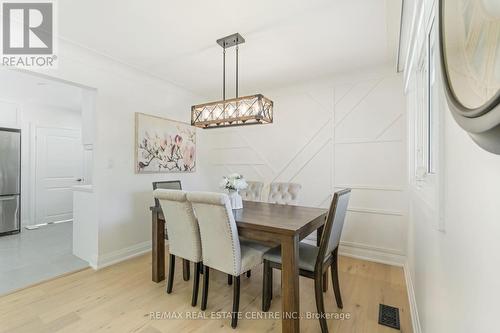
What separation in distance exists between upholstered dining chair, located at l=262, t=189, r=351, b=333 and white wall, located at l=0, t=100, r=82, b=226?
518 centimetres

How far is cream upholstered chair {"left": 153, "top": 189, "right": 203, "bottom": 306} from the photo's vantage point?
1993 mm

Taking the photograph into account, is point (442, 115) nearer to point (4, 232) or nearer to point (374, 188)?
point (374, 188)

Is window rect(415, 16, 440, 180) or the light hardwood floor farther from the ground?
window rect(415, 16, 440, 180)

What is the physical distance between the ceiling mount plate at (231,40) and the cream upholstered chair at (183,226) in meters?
1.62

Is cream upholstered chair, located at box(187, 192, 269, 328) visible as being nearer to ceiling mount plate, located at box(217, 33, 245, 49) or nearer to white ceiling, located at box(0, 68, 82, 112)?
ceiling mount plate, located at box(217, 33, 245, 49)

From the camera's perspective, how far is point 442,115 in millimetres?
1027

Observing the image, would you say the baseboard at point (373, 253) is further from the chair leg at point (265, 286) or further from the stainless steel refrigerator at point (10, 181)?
the stainless steel refrigerator at point (10, 181)

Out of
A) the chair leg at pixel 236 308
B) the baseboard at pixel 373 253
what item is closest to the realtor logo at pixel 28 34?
the chair leg at pixel 236 308

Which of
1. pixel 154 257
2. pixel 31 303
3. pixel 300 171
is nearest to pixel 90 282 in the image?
pixel 31 303

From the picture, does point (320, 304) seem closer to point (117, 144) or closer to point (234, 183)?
point (234, 183)

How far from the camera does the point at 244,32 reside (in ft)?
7.59

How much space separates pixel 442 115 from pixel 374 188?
2294 mm

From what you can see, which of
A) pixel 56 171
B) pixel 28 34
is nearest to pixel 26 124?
pixel 56 171

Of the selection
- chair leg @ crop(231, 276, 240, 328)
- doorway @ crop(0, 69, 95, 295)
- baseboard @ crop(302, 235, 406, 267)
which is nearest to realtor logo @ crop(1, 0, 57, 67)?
doorway @ crop(0, 69, 95, 295)
